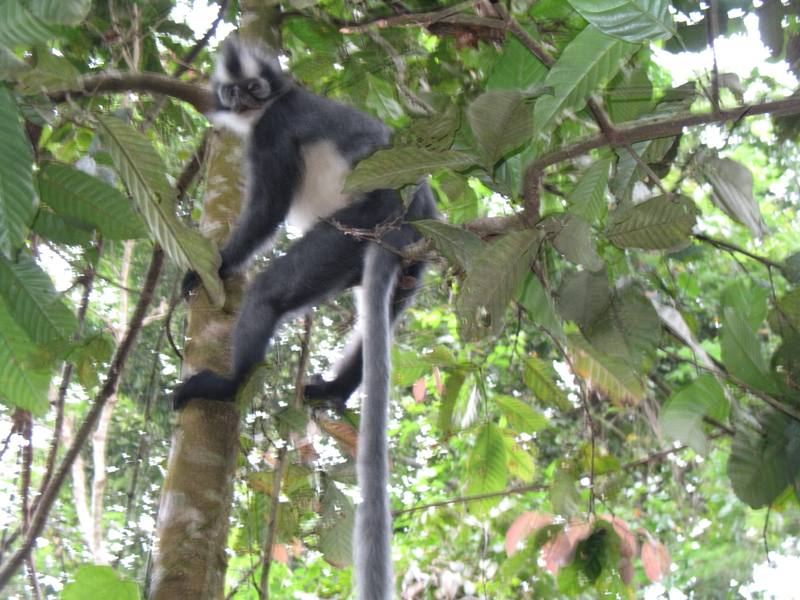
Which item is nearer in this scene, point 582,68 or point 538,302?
point 582,68

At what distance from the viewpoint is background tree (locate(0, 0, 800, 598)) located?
1.38 metres

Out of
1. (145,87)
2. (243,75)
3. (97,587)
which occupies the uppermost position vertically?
(243,75)

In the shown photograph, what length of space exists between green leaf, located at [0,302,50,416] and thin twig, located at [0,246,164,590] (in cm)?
23

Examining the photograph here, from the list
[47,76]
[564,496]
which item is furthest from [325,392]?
[47,76]

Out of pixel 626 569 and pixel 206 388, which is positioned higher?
pixel 206 388

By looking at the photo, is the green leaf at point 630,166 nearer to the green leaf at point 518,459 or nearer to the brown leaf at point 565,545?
the brown leaf at point 565,545

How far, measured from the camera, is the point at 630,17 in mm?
1112

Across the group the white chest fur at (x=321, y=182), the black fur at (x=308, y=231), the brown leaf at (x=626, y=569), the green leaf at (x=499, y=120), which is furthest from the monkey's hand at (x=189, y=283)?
the brown leaf at (x=626, y=569)

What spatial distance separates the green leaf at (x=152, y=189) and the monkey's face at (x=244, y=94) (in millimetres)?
1411

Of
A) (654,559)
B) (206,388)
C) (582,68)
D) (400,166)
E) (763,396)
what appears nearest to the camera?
(582,68)

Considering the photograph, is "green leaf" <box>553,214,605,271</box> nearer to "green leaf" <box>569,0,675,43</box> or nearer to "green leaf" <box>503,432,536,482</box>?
"green leaf" <box>569,0,675,43</box>

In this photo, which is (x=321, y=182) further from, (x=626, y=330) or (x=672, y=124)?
(x=672, y=124)

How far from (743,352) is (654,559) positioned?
4.77ft

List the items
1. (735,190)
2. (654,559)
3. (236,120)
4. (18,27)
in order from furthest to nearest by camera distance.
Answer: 1. (654,559)
2. (236,120)
3. (735,190)
4. (18,27)
